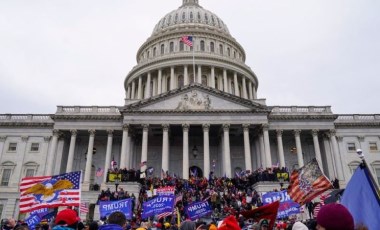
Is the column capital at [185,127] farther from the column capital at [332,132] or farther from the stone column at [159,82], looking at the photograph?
the stone column at [159,82]

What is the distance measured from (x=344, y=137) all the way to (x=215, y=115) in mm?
19095

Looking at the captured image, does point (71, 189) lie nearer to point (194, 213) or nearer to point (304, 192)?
point (194, 213)

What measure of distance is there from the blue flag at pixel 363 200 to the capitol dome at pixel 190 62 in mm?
54354

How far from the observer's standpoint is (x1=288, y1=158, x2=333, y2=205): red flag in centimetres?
1172

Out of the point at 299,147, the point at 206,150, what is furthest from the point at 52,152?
the point at 299,147

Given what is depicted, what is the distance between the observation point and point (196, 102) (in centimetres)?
4603

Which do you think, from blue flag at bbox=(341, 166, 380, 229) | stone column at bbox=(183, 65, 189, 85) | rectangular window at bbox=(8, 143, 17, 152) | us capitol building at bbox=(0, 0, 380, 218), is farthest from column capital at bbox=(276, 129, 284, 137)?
blue flag at bbox=(341, 166, 380, 229)

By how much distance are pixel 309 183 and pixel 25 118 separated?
155 ft

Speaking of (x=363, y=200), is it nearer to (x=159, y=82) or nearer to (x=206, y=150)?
(x=206, y=150)

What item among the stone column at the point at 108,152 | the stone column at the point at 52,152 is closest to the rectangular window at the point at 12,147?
the stone column at the point at 52,152

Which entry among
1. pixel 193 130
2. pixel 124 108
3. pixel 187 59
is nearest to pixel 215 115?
pixel 193 130

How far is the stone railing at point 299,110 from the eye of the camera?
1869 inches

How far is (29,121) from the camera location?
49.3m

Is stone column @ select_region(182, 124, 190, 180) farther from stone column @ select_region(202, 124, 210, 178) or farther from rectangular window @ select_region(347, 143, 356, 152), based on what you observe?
rectangular window @ select_region(347, 143, 356, 152)
